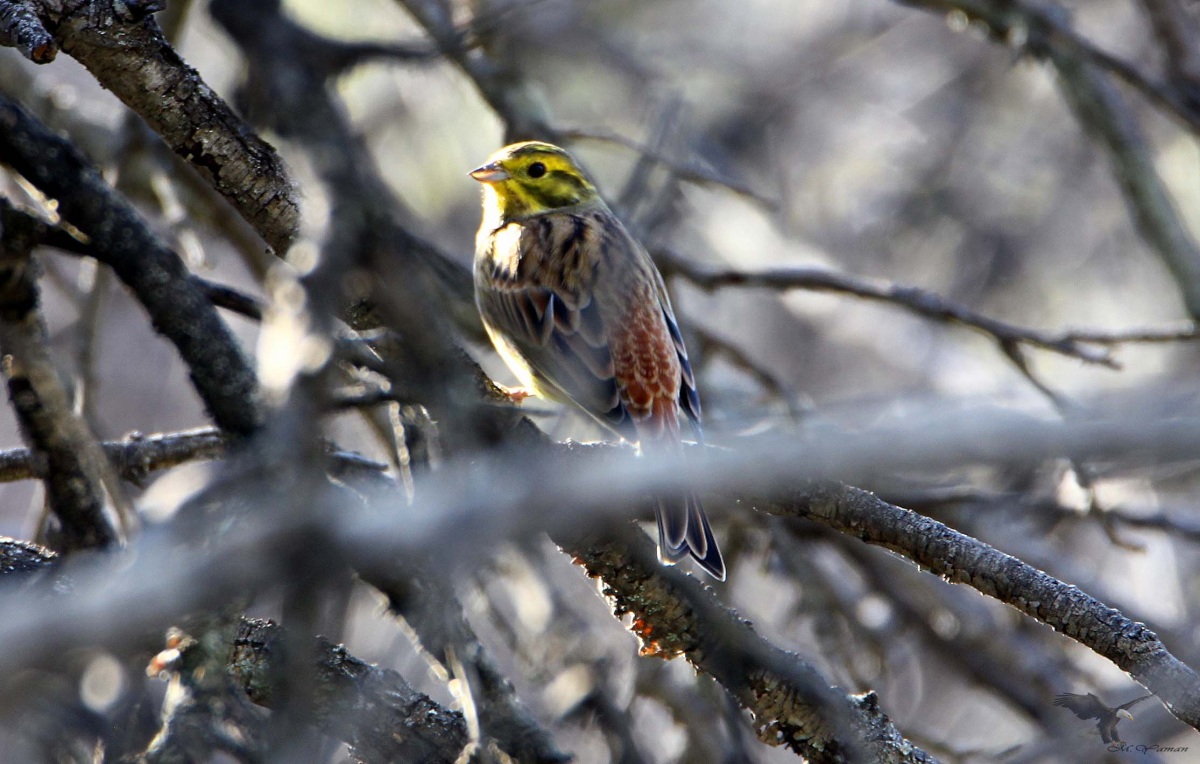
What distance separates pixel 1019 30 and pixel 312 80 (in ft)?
11.5

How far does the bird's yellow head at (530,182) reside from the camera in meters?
5.68

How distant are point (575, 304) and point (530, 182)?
0.85 meters

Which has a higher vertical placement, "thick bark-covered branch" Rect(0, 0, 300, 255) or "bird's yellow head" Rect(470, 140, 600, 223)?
"thick bark-covered branch" Rect(0, 0, 300, 255)

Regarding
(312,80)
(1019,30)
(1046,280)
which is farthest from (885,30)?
(312,80)

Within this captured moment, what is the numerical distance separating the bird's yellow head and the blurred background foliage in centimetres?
25

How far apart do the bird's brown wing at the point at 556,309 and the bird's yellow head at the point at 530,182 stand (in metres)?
0.17

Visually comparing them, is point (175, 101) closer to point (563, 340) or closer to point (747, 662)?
point (747, 662)

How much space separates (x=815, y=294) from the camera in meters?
7.84

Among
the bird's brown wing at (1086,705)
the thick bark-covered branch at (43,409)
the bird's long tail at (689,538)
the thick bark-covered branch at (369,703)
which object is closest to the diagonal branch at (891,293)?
the bird's long tail at (689,538)

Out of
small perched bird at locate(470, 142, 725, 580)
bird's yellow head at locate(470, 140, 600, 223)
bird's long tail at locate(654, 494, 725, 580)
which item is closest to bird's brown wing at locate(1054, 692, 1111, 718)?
bird's long tail at locate(654, 494, 725, 580)

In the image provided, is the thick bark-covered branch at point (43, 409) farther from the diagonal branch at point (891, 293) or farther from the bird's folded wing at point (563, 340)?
the diagonal branch at point (891, 293)

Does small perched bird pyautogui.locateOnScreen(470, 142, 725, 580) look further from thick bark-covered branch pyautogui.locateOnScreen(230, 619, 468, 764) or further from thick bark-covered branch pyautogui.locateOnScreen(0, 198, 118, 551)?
thick bark-covered branch pyautogui.locateOnScreen(0, 198, 118, 551)

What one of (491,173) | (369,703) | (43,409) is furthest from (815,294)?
(43,409)

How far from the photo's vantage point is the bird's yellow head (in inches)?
224
